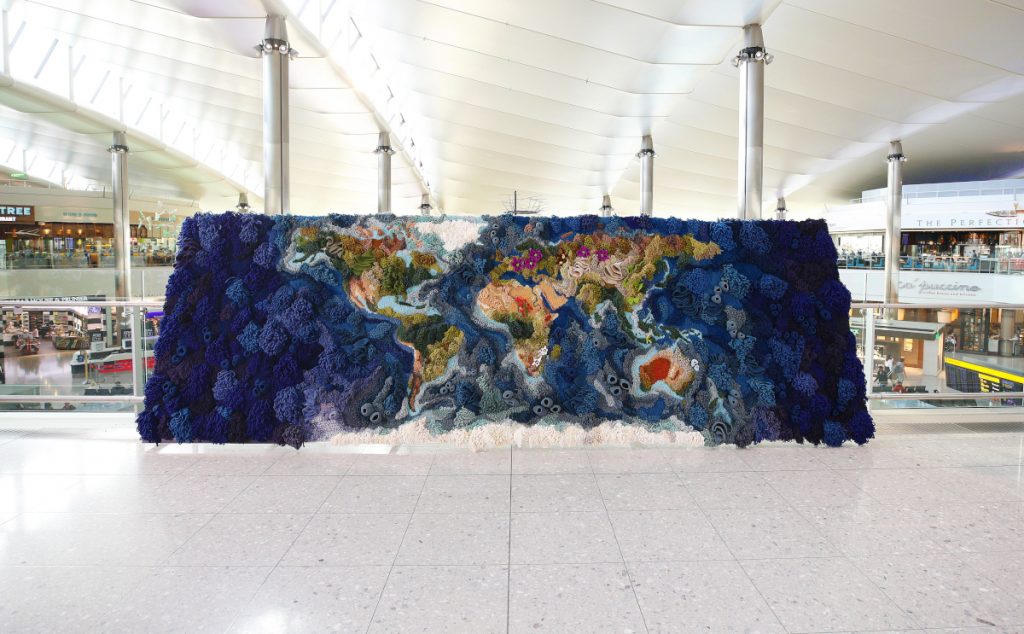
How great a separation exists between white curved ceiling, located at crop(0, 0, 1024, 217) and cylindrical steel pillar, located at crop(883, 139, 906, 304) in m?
0.61

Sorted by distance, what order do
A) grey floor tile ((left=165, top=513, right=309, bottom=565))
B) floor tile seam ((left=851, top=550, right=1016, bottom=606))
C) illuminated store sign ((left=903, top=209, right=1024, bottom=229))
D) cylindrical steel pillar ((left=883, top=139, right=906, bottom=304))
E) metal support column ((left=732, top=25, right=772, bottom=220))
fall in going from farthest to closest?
illuminated store sign ((left=903, top=209, right=1024, bottom=229)) → cylindrical steel pillar ((left=883, top=139, right=906, bottom=304)) → metal support column ((left=732, top=25, right=772, bottom=220)) → grey floor tile ((left=165, top=513, right=309, bottom=565)) → floor tile seam ((left=851, top=550, right=1016, bottom=606))

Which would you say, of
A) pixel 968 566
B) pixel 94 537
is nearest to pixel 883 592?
pixel 968 566

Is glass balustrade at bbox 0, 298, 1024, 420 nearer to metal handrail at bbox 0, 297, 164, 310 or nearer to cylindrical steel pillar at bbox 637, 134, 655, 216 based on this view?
metal handrail at bbox 0, 297, 164, 310

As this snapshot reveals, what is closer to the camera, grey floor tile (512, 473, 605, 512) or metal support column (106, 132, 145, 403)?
grey floor tile (512, 473, 605, 512)

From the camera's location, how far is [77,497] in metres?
3.57

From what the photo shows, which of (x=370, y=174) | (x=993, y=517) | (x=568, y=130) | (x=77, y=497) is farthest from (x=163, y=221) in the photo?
(x=993, y=517)

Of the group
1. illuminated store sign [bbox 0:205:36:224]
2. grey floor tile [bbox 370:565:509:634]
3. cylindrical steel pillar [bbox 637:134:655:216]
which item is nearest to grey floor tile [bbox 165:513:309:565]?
grey floor tile [bbox 370:565:509:634]

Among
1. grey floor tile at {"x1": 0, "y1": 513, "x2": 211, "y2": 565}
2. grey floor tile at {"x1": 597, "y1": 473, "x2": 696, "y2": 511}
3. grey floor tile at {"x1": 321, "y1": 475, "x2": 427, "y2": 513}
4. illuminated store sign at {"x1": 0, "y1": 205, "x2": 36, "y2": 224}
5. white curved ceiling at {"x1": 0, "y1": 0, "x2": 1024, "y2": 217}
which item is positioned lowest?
grey floor tile at {"x1": 0, "y1": 513, "x2": 211, "y2": 565}

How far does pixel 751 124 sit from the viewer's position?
8.30 meters

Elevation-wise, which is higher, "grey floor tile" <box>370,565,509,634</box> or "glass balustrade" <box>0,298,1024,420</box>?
"glass balustrade" <box>0,298,1024,420</box>

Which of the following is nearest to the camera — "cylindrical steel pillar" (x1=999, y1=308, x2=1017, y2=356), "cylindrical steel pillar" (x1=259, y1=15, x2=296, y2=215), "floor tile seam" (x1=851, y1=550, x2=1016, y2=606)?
"floor tile seam" (x1=851, y1=550, x2=1016, y2=606)

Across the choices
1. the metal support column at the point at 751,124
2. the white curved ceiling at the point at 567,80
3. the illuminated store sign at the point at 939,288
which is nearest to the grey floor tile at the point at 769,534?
the metal support column at the point at 751,124

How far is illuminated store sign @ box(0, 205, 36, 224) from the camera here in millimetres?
15352

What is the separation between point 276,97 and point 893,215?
1631 cm
